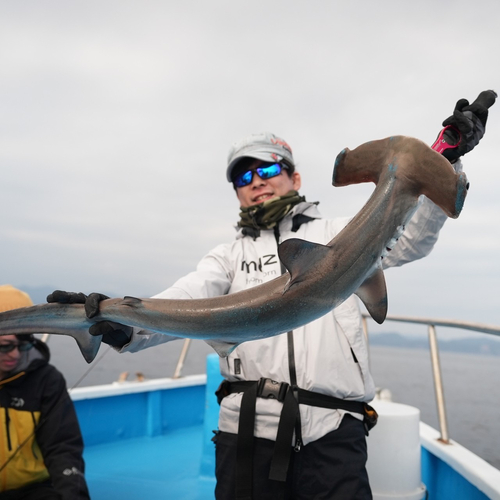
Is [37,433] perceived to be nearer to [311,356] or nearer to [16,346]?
[16,346]

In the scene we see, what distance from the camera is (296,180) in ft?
12.0

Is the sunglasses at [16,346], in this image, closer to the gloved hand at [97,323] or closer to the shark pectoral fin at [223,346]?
the gloved hand at [97,323]

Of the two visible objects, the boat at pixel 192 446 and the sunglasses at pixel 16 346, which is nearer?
the boat at pixel 192 446

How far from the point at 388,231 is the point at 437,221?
0.80 m

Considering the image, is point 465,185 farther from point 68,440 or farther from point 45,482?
point 45,482

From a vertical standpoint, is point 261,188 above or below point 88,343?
Answer: above

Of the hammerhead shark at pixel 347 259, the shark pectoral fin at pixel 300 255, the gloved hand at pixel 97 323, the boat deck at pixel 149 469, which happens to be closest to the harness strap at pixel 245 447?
the gloved hand at pixel 97 323

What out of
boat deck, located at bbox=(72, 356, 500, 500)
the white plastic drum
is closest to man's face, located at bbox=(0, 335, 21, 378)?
boat deck, located at bbox=(72, 356, 500, 500)

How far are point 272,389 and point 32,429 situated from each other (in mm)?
2520

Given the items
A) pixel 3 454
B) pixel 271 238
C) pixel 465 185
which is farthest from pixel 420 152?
pixel 3 454

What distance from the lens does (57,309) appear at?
2.19 m

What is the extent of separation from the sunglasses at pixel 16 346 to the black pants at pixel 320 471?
2.31 m

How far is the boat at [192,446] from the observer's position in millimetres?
3510

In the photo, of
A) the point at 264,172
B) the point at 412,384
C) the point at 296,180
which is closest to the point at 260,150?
the point at 264,172
